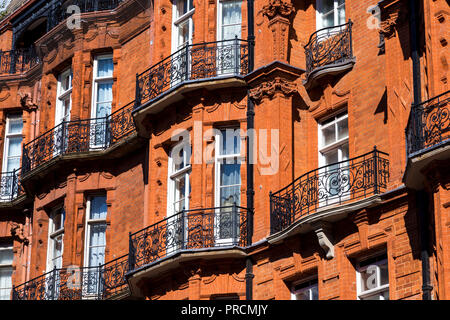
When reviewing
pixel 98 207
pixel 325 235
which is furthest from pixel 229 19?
pixel 325 235

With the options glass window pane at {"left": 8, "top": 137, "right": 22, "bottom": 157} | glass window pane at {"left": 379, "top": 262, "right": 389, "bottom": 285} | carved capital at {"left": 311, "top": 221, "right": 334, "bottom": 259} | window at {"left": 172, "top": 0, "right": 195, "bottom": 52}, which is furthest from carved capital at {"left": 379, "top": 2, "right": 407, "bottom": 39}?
glass window pane at {"left": 8, "top": 137, "right": 22, "bottom": 157}

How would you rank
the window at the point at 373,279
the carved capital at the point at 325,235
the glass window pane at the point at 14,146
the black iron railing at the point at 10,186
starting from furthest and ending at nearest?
the glass window pane at the point at 14,146, the black iron railing at the point at 10,186, the carved capital at the point at 325,235, the window at the point at 373,279

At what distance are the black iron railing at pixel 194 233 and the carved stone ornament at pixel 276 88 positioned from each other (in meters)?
2.78

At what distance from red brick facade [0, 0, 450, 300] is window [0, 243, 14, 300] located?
310 mm

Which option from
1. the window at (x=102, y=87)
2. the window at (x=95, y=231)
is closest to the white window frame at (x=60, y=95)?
the window at (x=102, y=87)

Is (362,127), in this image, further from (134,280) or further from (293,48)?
(134,280)

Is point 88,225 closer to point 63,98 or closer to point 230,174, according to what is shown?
point 63,98

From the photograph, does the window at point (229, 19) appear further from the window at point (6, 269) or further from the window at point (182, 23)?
the window at point (6, 269)

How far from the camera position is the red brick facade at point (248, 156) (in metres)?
26.9

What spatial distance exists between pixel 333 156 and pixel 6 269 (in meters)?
13.3

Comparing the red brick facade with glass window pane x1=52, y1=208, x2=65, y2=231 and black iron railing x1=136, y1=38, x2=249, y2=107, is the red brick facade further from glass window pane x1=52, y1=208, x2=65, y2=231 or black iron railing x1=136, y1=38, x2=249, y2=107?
glass window pane x1=52, y1=208, x2=65, y2=231

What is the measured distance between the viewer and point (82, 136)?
3653cm

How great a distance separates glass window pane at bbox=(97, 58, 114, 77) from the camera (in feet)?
123

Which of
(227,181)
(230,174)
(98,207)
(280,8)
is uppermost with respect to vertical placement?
(280,8)
